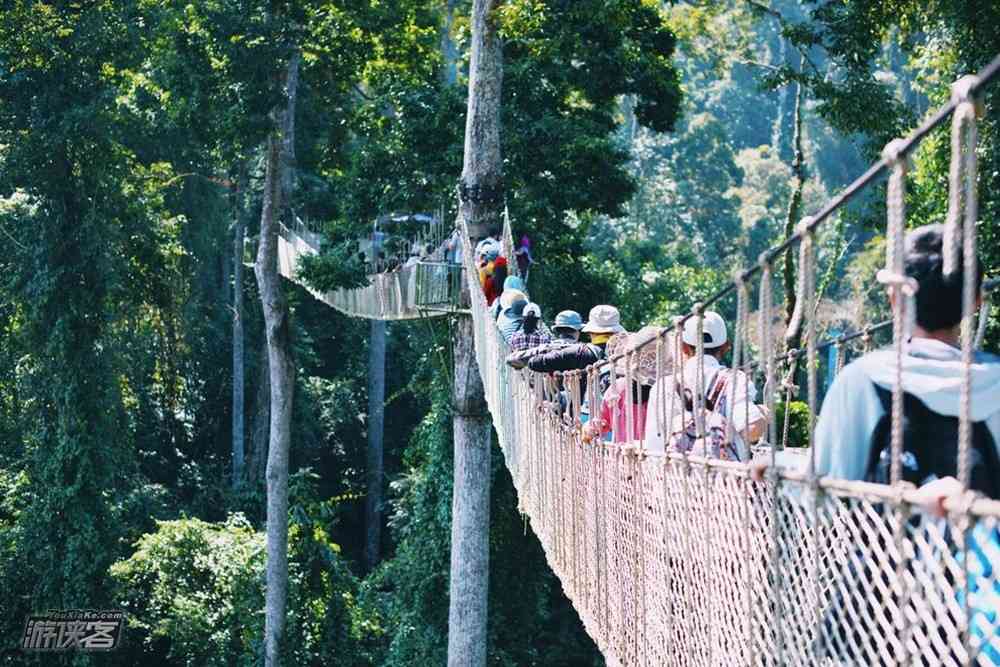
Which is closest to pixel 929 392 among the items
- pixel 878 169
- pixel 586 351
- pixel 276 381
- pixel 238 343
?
pixel 878 169

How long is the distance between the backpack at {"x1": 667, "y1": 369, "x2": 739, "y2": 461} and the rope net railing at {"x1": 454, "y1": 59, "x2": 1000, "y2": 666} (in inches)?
1.8

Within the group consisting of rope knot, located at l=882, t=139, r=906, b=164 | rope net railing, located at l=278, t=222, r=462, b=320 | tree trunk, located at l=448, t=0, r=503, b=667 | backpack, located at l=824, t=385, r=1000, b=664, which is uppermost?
rope net railing, located at l=278, t=222, r=462, b=320

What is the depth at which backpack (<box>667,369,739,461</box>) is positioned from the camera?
2762 mm

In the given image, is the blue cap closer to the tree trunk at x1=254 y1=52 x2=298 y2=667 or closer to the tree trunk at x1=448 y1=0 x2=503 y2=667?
the tree trunk at x1=448 y1=0 x2=503 y2=667

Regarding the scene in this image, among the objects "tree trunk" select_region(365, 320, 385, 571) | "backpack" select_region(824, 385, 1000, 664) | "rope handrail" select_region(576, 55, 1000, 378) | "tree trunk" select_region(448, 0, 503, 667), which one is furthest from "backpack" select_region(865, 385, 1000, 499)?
"tree trunk" select_region(365, 320, 385, 571)

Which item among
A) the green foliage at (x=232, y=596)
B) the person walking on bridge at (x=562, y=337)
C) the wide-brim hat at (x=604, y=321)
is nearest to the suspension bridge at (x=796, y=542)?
the wide-brim hat at (x=604, y=321)

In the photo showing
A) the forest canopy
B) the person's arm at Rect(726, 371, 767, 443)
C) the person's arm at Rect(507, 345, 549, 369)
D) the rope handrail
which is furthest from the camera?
the forest canopy

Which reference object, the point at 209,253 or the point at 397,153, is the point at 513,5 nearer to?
the point at 397,153

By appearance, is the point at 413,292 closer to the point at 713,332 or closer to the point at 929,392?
the point at 713,332

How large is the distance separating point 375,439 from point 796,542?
17.2 m

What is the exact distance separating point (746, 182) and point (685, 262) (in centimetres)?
784

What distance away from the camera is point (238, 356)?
A: 18.6 m

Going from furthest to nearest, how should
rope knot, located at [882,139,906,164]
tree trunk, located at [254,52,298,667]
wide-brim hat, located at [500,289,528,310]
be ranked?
tree trunk, located at [254,52,298,667] → wide-brim hat, located at [500,289,528,310] → rope knot, located at [882,139,906,164]

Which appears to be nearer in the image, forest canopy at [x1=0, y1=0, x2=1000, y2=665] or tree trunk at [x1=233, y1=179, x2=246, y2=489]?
forest canopy at [x1=0, y1=0, x2=1000, y2=665]
